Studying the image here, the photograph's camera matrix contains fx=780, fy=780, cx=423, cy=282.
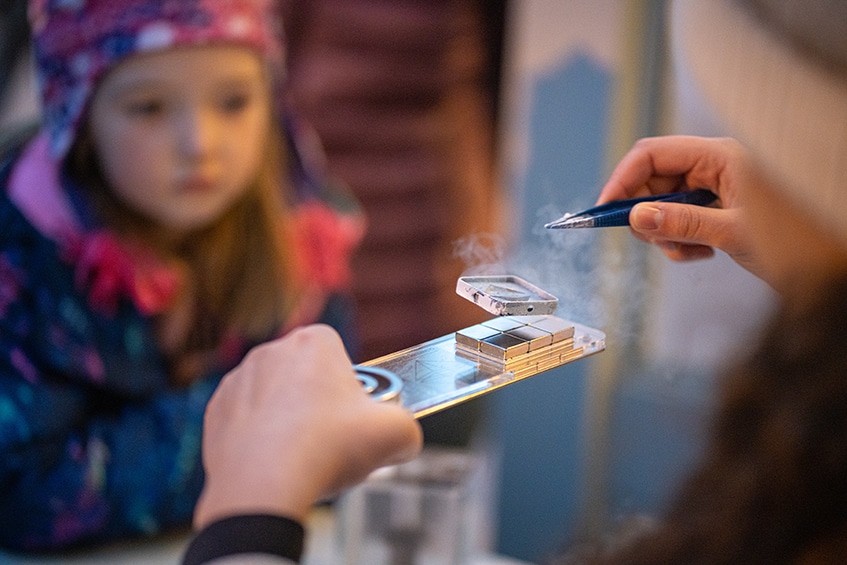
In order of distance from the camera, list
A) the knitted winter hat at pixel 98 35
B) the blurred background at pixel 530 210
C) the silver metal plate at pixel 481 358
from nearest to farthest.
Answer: the silver metal plate at pixel 481 358 < the blurred background at pixel 530 210 < the knitted winter hat at pixel 98 35

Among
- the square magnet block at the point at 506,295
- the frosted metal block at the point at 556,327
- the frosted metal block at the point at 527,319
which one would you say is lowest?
the frosted metal block at the point at 556,327

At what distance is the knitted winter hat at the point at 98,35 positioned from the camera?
805 mm

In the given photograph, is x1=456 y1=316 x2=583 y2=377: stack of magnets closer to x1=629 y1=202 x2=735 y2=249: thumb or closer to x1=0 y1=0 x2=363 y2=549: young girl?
x1=629 y1=202 x2=735 y2=249: thumb

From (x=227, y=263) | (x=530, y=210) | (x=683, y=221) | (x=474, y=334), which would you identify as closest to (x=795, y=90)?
(x=683, y=221)

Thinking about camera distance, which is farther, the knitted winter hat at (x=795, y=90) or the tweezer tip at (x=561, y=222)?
the tweezer tip at (x=561, y=222)

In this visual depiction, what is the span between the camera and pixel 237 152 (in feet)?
2.91

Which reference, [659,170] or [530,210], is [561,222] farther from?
[530,210]

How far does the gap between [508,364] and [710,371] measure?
15 cm

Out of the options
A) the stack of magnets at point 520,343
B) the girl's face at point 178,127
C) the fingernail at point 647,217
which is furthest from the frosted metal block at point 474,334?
the girl's face at point 178,127

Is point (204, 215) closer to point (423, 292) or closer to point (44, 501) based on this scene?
point (44, 501)

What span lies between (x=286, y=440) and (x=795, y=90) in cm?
29

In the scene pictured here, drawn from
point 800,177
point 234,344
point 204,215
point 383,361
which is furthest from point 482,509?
point 800,177

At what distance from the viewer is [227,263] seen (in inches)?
38.6

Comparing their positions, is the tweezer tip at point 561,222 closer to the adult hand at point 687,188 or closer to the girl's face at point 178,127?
the adult hand at point 687,188
